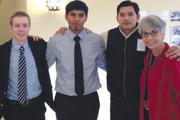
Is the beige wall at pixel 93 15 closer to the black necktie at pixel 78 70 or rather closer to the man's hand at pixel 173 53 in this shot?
the black necktie at pixel 78 70

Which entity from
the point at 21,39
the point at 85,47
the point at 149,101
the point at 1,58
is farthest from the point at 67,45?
the point at 149,101

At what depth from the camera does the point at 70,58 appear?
2.10 metres

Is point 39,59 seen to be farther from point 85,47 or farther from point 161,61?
point 161,61

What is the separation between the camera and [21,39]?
6.13 ft

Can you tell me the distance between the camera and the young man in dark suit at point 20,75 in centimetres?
184

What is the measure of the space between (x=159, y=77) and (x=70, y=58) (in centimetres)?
91

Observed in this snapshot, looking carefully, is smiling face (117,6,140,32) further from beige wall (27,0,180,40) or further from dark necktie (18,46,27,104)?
beige wall (27,0,180,40)

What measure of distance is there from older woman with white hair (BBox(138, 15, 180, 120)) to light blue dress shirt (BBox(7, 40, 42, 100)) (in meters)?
0.94

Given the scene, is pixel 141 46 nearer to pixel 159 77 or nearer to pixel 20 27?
pixel 159 77

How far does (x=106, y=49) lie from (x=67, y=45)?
41cm

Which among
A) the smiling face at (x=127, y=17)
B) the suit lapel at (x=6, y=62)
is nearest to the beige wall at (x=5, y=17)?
the suit lapel at (x=6, y=62)

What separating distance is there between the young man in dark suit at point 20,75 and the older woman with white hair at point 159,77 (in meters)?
0.94

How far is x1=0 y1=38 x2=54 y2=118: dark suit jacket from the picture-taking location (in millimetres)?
1836

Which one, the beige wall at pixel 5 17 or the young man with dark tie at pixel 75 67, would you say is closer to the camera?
the young man with dark tie at pixel 75 67
